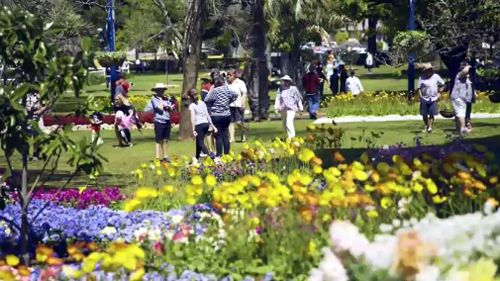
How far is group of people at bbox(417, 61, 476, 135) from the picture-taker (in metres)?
20.2

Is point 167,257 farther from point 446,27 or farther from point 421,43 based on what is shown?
point 421,43

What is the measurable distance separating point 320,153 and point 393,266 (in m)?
10.9

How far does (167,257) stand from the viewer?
6812 millimetres

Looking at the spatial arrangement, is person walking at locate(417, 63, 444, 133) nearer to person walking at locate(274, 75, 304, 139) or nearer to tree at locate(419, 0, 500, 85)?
person walking at locate(274, 75, 304, 139)

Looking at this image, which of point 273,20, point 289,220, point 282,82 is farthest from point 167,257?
point 273,20

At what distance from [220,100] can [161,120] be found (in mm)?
1327

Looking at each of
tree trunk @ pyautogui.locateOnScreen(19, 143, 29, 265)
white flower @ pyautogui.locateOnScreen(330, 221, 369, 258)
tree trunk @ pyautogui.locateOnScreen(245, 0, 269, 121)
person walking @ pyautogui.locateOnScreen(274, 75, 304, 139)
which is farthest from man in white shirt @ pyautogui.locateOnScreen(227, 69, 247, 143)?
white flower @ pyautogui.locateOnScreen(330, 221, 369, 258)

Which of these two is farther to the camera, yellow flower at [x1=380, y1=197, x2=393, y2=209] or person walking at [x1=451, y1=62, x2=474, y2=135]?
person walking at [x1=451, y1=62, x2=474, y2=135]

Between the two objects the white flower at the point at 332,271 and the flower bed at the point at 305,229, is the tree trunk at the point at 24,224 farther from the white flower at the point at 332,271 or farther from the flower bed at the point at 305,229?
the white flower at the point at 332,271

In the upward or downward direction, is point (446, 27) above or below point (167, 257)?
above

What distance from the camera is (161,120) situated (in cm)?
1825

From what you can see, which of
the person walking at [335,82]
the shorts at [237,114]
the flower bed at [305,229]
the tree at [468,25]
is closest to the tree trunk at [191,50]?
the shorts at [237,114]

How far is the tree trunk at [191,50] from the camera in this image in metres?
22.2

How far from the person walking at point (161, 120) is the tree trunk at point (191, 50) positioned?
3.46m
